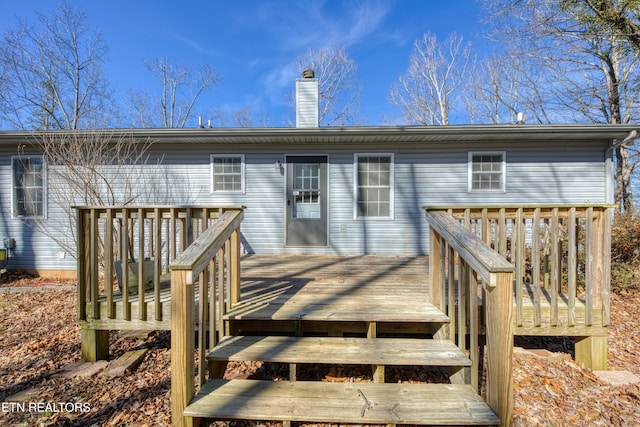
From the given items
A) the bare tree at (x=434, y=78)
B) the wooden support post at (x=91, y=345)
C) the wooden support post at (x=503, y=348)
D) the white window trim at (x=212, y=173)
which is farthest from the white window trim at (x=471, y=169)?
the bare tree at (x=434, y=78)

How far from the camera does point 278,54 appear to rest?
13.8m

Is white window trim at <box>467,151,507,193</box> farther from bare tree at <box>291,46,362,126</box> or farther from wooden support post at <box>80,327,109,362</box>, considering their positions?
bare tree at <box>291,46,362,126</box>

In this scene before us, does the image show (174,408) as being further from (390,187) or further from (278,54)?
(278,54)

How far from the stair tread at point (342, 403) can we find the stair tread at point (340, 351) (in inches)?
5.7

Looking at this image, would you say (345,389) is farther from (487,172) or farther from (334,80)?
(334,80)

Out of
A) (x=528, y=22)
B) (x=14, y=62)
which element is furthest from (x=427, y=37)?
(x=14, y=62)

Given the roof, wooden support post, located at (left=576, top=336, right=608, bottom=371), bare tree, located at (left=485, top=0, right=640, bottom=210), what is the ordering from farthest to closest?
bare tree, located at (left=485, top=0, right=640, bottom=210) → the roof → wooden support post, located at (left=576, top=336, right=608, bottom=371)

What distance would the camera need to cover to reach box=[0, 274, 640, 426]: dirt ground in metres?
1.96

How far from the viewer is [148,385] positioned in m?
2.32

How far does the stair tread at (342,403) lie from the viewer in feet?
5.31

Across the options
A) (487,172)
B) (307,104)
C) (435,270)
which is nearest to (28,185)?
(307,104)

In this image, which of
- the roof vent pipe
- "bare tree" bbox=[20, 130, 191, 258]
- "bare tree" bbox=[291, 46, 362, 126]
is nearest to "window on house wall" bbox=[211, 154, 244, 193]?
"bare tree" bbox=[20, 130, 191, 258]

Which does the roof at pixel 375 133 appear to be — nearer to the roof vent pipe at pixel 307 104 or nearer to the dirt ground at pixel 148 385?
the roof vent pipe at pixel 307 104

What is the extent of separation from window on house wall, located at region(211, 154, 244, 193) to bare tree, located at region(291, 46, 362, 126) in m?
11.3
